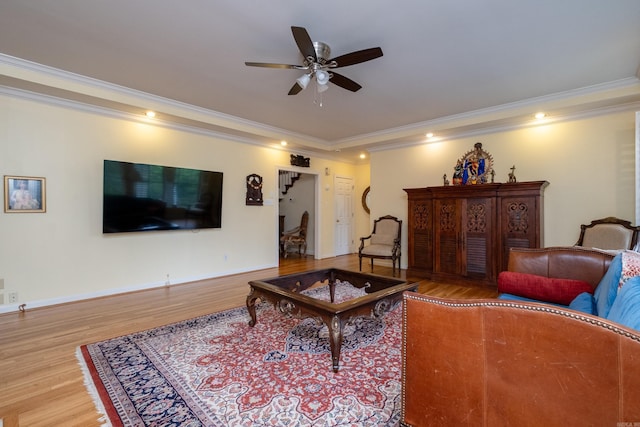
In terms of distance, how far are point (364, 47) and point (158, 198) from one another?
352cm

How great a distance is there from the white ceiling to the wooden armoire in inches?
46.4

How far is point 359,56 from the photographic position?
2.46m

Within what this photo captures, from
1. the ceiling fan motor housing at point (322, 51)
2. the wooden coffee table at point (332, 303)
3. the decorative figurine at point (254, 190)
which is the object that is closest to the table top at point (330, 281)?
the wooden coffee table at point (332, 303)

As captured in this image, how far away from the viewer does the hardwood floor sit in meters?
1.71

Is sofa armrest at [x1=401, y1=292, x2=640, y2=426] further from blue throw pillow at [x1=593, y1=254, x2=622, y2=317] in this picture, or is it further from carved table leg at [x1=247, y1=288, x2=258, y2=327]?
carved table leg at [x1=247, y1=288, x2=258, y2=327]

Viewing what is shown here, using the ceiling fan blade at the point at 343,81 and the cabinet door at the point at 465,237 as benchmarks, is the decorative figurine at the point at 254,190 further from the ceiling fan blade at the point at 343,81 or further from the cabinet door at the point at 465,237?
the cabinet door at the point at 465,237

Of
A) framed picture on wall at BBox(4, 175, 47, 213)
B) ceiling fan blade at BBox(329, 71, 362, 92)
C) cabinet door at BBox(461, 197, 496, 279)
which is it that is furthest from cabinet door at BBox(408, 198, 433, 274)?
framed picture on wall at BBox(4, 175, 47, 213)

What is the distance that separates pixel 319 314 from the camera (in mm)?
2162

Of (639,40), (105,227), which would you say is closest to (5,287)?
(105,227)

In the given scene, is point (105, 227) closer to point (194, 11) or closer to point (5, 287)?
point (5, 287)

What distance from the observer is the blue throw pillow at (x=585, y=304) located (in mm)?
1663

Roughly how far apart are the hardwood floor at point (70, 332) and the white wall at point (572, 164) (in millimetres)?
1611

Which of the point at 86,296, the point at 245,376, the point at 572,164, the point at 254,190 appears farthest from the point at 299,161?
the point at 245,376

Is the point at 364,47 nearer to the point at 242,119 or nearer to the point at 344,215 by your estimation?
the point at 242,119
